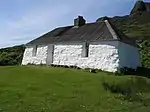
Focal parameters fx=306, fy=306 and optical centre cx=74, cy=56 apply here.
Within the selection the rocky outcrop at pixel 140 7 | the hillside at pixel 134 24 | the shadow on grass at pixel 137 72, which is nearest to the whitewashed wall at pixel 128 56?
the shadow on grass at pixel 137 72

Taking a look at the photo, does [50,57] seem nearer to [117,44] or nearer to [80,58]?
[80,58]

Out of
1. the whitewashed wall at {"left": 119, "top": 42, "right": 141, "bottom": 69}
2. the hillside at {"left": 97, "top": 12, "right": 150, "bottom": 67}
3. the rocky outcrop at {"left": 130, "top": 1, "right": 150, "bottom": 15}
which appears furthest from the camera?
the rocky outcrop at {"left": 130, "top": 1, "right": 150, "bottom": 15}

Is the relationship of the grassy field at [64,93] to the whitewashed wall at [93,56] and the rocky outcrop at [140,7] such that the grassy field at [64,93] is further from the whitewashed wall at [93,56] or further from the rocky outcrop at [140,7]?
the rocky outcrop at [140,7]

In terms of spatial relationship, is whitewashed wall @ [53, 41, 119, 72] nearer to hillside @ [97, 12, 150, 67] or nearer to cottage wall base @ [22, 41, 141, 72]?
cottage wall base @ [22, 41, 141, 72]

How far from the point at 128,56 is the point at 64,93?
707 inches

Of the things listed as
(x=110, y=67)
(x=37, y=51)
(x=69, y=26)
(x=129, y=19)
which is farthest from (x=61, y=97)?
(x=129, y=19)

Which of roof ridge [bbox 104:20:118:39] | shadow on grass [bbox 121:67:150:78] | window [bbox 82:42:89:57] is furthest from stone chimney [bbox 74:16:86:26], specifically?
shadow on grass [bbox 121:67:150:78]

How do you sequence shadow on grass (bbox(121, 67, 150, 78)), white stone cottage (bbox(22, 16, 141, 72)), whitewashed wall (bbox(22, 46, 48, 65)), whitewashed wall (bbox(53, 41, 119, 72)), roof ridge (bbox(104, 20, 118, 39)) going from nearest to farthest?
Result: shadow on grass (bbox(121, 67, 150, 78)), whitewashed wall (bbox(53, 41, 119, 72)), white stone cottage (bbox(22, 16, 141, 72)), roof ridge (bbox(104, 20, 118, 39)), whitewashed wall (bbox(22, 46, 48, 65))

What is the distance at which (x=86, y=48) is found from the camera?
37.8 metres

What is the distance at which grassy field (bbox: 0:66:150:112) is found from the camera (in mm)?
18469

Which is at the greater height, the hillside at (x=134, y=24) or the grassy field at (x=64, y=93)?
the hillside at (x=134, y=24)

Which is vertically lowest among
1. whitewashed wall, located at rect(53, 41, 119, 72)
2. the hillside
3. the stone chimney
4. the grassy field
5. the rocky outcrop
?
the grassy field

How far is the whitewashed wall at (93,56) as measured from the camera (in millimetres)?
35188

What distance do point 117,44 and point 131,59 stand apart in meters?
4.83
